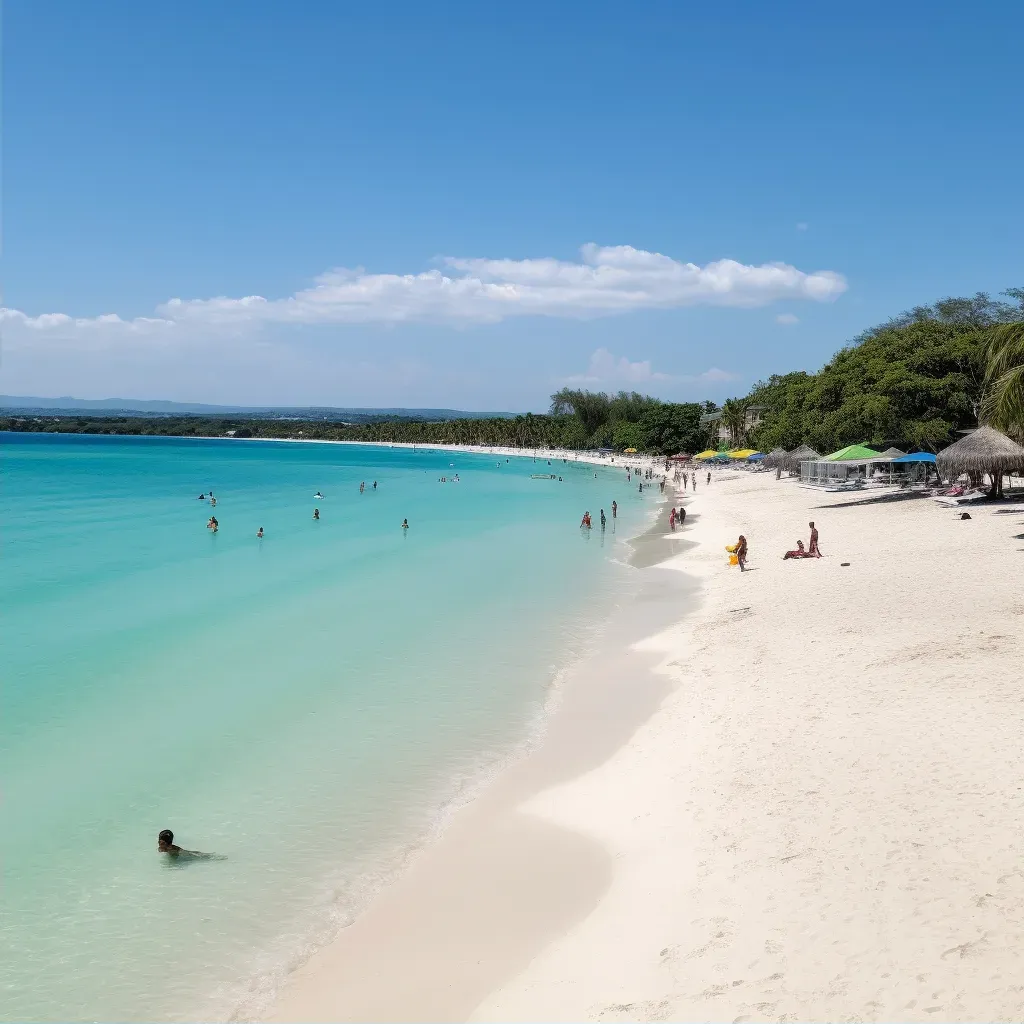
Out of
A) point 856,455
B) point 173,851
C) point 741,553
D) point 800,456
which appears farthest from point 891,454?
point 173,851

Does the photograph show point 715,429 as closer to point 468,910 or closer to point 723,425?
point 723,425

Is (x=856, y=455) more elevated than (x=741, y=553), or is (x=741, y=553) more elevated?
(x=856, y=455)

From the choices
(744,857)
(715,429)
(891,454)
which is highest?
(715,429)

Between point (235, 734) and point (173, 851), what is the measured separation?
4.43m

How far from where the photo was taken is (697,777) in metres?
10.7

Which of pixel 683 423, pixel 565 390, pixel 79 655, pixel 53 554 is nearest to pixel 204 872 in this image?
pixel 79 655

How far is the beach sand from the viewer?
21.2ft

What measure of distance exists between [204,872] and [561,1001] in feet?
16.7

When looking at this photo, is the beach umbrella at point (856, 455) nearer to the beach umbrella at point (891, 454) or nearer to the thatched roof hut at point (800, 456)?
the beach umbrella at point (891, 454)

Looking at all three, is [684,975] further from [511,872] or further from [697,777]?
[697,777]

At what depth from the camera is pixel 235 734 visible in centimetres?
1441

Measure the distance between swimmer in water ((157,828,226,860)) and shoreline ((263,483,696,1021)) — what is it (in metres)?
2.57

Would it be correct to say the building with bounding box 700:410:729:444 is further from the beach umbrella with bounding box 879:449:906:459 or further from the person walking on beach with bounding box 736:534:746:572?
the person walking on beach with bounding box 736:534:746:572

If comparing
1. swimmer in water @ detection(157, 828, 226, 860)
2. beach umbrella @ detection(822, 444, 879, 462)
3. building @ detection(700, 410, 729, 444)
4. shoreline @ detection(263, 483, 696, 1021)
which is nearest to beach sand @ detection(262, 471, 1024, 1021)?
shoreline @ detection(263, 483, 696, 1021)
